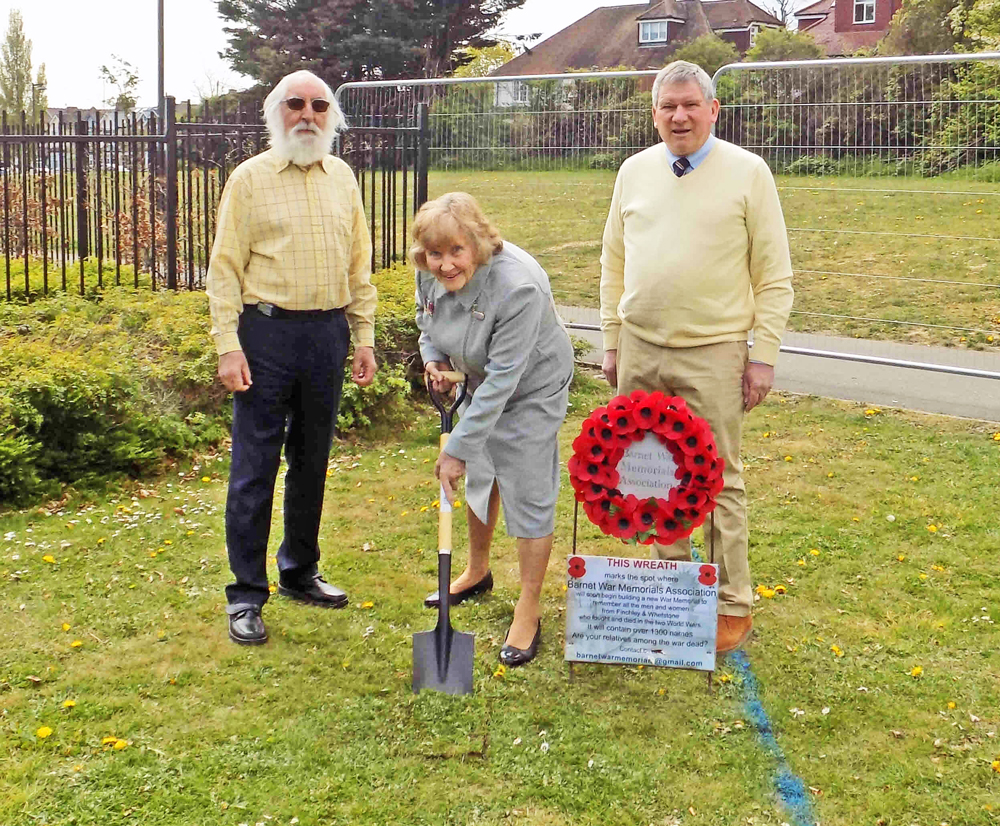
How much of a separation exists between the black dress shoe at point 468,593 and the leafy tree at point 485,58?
34415mm

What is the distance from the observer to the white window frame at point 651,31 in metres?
47.5

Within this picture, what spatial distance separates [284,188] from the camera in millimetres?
4156

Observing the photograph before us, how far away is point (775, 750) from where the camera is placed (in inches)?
142

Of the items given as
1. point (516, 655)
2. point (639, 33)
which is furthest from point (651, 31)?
point (516, 655)

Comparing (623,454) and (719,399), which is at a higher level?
(719,399)

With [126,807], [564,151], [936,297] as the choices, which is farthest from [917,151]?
[126,807]

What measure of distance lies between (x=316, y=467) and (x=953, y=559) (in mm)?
2864

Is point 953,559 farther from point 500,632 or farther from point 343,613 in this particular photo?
point 343,613

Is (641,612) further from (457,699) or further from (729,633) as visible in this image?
(457,699)

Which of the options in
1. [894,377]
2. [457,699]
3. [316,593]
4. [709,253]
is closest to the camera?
[457,699]

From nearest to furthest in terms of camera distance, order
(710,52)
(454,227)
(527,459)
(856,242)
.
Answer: (454,227), (527,459), (856,242), (710,52)

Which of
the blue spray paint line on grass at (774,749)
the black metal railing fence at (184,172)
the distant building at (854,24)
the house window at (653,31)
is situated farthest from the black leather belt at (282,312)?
the house window at (653,31)

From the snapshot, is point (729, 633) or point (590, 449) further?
point (729, 633)

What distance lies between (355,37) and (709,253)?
35064 millimetres
